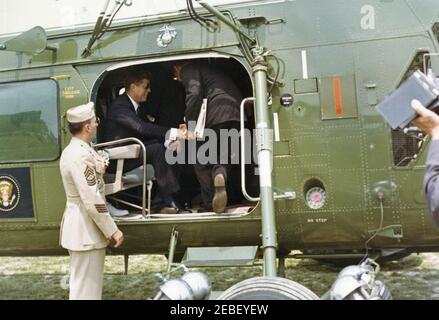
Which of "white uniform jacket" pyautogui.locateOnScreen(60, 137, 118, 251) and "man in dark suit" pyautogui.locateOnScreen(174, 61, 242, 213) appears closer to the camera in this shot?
"white uniform jacket" pyautogui.locateOnScreen(60, 137, 118, 251)

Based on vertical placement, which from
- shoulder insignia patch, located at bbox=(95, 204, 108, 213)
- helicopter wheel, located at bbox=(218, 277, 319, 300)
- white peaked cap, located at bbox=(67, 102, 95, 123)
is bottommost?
helicopter wheel, located at bbox=(218, 277, 319, 300)

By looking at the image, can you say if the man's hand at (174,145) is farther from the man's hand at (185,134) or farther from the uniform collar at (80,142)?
the uniform collar at (80,142)

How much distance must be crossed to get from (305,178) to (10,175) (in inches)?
114

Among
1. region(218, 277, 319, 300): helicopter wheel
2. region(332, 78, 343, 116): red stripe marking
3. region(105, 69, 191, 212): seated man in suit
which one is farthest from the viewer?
region(105, 69, 191, 212): seated man in suit

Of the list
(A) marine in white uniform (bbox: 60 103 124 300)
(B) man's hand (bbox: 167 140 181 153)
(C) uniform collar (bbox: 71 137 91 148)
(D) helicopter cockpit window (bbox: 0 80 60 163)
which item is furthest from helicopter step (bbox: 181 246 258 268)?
(D) helicopter cockpit window (bbox: 0 80 60 163)

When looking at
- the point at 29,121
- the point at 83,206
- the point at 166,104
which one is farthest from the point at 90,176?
the point at 166,104

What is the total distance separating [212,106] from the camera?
492 centimetres

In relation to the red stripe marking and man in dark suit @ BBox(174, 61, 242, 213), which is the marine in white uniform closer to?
man in dark suit @ BBox(174, 61, 242, 213)

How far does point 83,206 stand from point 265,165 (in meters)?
1.52

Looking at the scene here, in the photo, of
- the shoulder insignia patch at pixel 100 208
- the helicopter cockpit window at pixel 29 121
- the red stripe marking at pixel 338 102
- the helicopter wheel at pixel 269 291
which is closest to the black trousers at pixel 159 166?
the helicopter cockpit window at pixel 29 121

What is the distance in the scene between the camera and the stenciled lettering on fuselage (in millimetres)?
5148

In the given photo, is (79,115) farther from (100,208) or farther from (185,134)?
(185,134)

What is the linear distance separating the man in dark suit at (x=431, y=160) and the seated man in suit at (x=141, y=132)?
9.47 ft

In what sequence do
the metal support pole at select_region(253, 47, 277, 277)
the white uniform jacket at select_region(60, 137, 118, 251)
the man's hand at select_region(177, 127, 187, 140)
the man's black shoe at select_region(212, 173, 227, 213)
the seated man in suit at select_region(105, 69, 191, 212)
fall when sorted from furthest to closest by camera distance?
the seated man in suit at select_region(105, 69, 191, 212), the man's hand at select_region(177, 127, 187, 140), the man's black shoe at select_region(212, 173, 227, 213), the white uniform jacket at select_region(60, 137, 118, 251), the metal support pole at select_region(253, 47, 277, 277)
